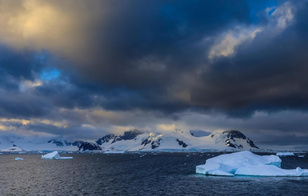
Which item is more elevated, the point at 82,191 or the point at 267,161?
the point at 267,161

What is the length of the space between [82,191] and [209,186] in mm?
23124

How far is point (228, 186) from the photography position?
46.2m

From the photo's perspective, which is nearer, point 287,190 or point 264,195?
point 264,195

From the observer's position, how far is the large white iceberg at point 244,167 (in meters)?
58.3

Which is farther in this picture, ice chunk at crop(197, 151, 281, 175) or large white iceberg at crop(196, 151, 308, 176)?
ice chunk at crop(197, 151, 281, 175)

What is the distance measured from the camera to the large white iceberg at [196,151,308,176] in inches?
2296

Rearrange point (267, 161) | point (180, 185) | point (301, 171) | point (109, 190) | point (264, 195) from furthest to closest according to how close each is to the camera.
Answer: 1. point (267, 161)
2. point (301, 171)
3. point (180, 185)
4. point (109, 190)
5. point (264, 195)

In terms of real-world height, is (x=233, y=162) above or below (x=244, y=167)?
above

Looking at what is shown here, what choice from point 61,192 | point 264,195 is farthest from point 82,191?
point 264,195

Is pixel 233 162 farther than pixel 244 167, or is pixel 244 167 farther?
pixel 233 162

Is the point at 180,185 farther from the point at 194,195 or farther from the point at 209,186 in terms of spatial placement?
the point at 194,195

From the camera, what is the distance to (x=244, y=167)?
61.1 m

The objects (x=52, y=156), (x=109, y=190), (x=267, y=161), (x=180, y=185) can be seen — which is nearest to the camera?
(x=109, y=190)

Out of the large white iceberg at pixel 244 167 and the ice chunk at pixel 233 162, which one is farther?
the ice chunk at pixel 233 162
